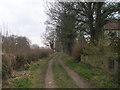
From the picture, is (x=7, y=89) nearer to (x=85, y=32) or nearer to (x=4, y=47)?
(x=4, y=47)

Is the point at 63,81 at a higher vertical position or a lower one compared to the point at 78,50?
lower

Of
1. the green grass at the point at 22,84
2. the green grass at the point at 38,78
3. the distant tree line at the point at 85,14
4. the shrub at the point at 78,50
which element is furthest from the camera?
the shrub at the point at 78,50

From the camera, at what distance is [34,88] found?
1191 cm

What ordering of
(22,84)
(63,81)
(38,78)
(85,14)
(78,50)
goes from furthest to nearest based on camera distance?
(78,50)
(85,14)
(38,78)
(63,81)
(22,84)

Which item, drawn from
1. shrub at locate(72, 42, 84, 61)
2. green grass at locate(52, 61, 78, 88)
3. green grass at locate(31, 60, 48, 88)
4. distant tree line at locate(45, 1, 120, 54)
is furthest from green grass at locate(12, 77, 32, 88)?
shrub at locate(72, 42, 84, 61)

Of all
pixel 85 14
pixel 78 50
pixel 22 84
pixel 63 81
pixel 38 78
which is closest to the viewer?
pixel 22 84

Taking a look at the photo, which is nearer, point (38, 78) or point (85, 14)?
point (38, 78)

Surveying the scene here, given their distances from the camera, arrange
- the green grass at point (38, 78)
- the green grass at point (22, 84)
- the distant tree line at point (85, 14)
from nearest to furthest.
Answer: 1. the green grass at point (22, 84)
2. the green grass at point (38, 78)
3. the distant tree line at point (85, 14)

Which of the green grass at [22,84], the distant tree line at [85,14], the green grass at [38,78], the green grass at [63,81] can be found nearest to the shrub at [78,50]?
the distant tree line at [85,14]

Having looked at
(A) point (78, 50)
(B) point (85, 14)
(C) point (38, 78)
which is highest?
(B) point (85, 14)

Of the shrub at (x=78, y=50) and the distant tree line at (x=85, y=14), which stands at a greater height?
the distant tree line at (x=85, y=14)

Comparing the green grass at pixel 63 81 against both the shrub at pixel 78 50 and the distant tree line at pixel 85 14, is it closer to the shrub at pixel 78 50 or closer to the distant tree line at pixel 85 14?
the distant tree line at pixel 85 14

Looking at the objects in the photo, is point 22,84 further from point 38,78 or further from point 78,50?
point 78,50

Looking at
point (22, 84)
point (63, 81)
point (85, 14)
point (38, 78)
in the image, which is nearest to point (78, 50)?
point (85, 14)
